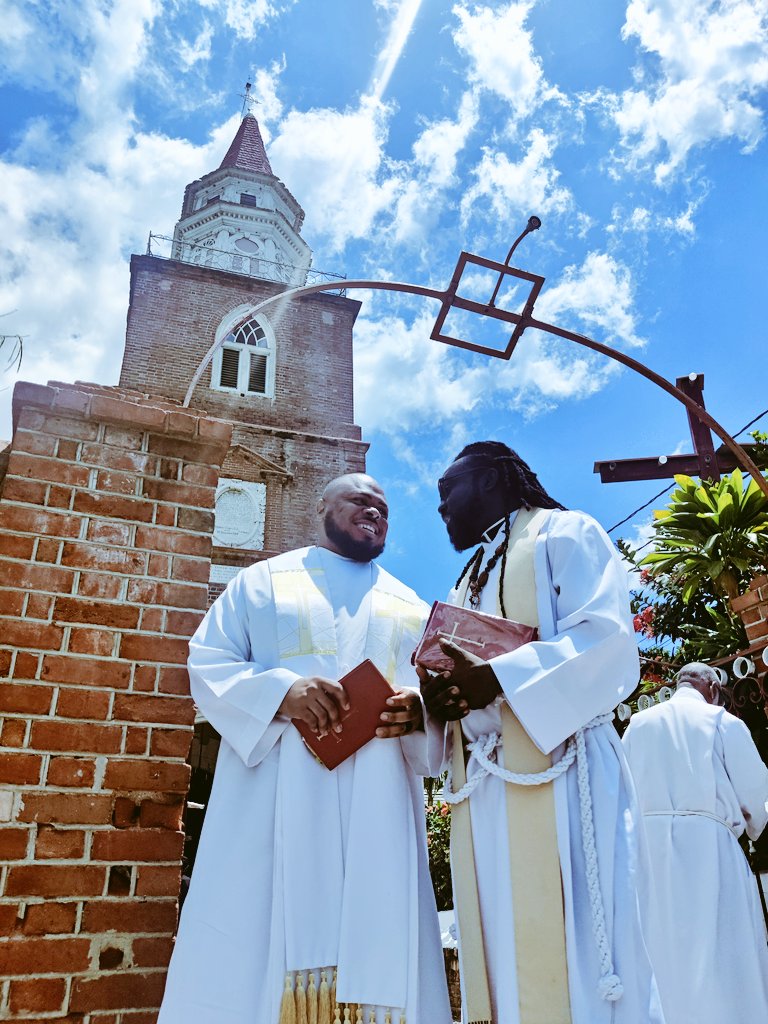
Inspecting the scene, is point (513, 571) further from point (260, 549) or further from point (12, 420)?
point (260, 549)

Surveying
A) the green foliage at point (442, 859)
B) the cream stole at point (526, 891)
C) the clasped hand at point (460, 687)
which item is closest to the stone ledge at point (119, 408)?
the clasped hand at point (460, 687)

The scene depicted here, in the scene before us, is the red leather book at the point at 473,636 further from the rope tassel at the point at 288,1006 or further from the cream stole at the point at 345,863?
the rope tassel at the point at 288,1006

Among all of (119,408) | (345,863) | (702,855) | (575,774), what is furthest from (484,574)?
(702,855)

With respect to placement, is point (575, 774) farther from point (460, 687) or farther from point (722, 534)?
point (722, 534)

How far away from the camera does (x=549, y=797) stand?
85.5 inches

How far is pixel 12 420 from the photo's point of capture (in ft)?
9.73

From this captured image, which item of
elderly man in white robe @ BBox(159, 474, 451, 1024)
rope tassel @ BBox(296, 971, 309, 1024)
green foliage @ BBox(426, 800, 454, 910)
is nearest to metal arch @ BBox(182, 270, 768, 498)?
elderly man in white robe @ BBox(159, 474, 451, 1024)

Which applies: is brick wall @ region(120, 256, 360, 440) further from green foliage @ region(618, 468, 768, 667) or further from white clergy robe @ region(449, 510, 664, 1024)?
white clergy robe @ region(449, 510, 664, 1024)

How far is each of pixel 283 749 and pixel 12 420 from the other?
1.50 meters

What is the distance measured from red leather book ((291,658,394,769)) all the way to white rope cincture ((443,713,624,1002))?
284 mm

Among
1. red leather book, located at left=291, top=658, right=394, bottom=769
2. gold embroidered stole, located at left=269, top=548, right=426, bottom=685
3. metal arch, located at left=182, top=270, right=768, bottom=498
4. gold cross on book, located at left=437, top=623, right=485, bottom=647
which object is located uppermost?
metal arch, located at left=182, top=270, right=768, bottom=498

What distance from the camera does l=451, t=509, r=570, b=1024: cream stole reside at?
6.50ft

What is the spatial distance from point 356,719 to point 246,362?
21796 mm

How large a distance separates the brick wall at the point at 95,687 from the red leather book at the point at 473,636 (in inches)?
36.4
